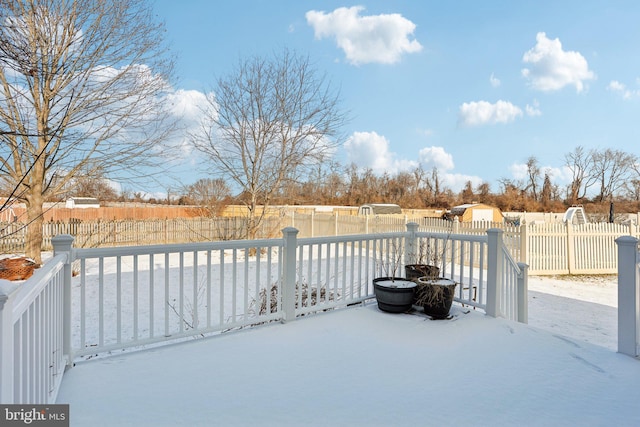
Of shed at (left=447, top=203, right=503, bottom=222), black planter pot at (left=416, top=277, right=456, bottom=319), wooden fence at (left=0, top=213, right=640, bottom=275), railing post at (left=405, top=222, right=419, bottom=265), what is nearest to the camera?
black planter pot at (left=416, top=277, right=456, bottom=319)

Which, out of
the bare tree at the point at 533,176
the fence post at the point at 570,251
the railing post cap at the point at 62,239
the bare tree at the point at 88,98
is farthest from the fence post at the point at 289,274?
the bare tree at the point at 533,176

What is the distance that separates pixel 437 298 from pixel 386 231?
6.63 metres

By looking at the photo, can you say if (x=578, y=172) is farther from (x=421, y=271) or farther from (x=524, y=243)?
(x=421, y=271)

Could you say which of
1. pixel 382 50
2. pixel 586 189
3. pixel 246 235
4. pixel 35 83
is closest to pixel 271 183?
pixel 246 235

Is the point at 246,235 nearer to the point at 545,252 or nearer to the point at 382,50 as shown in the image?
the point at 382,50

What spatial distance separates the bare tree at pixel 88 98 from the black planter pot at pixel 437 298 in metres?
6.26

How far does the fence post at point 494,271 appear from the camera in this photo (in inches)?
150

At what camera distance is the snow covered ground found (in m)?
1.98

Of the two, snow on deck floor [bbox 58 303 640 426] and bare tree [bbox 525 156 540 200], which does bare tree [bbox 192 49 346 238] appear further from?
bare tree [bbox 525 156 540 200]

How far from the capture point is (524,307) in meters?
4.20

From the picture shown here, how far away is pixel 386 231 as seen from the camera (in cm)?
1030

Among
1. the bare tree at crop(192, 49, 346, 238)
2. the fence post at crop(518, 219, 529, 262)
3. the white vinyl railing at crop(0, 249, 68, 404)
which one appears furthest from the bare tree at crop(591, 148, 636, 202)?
the white vinyl railing at crop(0, 249, 68, 404)

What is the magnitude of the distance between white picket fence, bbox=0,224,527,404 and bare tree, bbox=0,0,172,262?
2269mm

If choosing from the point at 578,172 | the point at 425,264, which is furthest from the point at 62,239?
the point at 578,172
